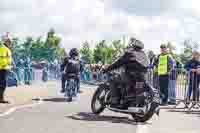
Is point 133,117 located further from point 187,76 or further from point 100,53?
point 100,53

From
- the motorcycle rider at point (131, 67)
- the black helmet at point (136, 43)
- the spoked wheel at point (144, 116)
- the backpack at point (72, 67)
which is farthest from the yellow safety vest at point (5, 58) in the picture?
the spoked wheel at point (144, 116)

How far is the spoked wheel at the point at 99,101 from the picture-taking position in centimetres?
1162

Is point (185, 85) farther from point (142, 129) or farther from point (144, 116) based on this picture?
point (142, 129)

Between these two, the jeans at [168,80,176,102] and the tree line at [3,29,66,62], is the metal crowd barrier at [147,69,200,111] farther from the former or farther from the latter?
the tree line at [3,29,66,62]

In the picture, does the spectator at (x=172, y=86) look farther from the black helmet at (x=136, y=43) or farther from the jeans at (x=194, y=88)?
the black helmet at (x=136, y=43)

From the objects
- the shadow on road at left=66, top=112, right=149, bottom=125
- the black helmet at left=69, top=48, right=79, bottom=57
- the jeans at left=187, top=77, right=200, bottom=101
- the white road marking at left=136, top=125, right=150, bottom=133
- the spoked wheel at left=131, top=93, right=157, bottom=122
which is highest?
the black helmet at left=69, top=48, right=79, bottom=57

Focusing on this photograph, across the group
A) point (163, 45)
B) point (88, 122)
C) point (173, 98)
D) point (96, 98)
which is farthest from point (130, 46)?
point (173, 98)

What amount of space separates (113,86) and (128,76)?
1.49 feet

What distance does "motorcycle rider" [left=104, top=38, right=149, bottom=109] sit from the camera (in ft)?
35.9

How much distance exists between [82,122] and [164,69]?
6165 millimetres

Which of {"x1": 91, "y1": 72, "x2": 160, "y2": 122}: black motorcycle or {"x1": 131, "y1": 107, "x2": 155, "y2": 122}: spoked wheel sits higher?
{"x1": 91, "y1": 72, "x2": 160, "y2": 122}: black motorcycle

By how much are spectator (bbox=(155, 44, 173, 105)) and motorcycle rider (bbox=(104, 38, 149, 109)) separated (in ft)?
14.2

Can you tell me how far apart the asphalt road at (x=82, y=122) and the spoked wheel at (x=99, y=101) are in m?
0.15

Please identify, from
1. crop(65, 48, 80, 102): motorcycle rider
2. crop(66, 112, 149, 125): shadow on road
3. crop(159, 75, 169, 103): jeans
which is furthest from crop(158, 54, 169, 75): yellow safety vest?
crop(66, 112, 149, 125): shadow on road
